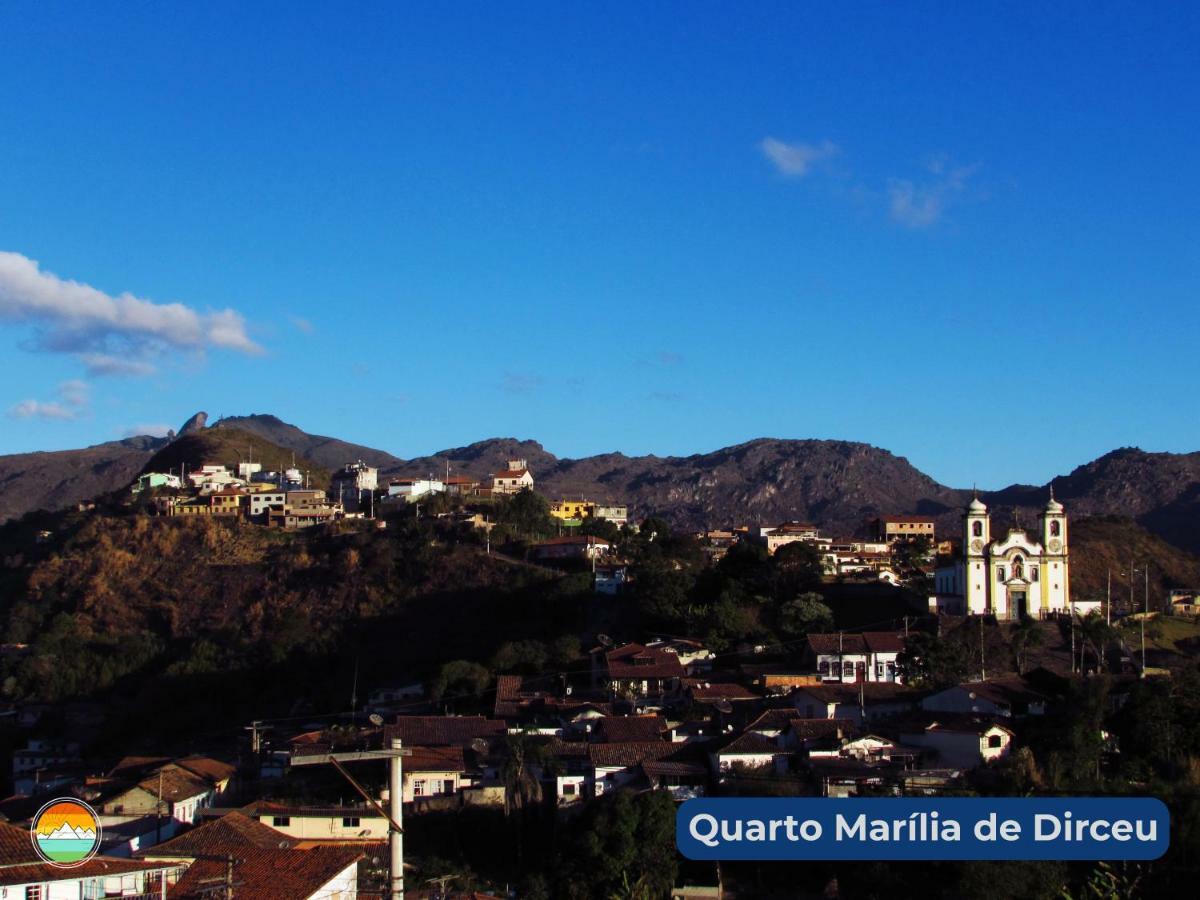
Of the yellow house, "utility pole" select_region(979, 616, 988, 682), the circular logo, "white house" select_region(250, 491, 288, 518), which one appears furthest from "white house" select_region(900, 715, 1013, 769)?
"white house" select_region(250, 491, 288, 518)

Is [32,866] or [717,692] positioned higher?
[32,866]

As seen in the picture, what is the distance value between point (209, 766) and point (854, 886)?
46.0ft

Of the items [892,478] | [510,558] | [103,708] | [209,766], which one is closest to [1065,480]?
[892,478]

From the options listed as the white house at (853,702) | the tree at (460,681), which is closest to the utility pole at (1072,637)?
the white house at (853,702)

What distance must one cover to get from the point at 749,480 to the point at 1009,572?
84560 mm

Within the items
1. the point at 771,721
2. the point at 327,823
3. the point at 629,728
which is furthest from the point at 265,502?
the point at 327,823

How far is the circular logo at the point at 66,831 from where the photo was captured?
13.0 m

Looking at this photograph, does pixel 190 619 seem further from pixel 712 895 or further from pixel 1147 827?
pixel 1147 827

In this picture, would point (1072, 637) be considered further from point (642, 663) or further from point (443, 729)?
point (443, 729)

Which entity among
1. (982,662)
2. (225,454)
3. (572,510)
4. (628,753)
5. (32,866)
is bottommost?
(628,753)

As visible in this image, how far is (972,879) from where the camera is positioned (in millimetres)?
18641

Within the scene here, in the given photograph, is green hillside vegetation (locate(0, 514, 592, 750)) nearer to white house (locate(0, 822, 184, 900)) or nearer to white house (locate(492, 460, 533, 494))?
white house (locate(492, 460, 533, 494))

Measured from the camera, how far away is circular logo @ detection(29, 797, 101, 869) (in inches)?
510

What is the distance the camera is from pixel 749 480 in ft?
399
